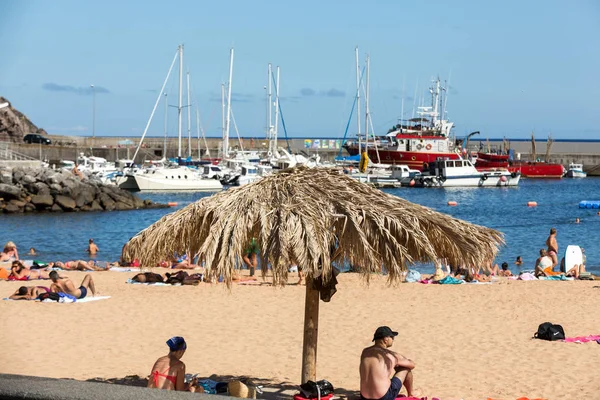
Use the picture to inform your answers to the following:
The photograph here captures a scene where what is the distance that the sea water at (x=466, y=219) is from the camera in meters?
28.5

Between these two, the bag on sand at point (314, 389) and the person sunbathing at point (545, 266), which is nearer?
the bag on sand at point (314, 389)

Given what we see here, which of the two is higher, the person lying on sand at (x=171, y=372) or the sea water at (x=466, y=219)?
the person lying on sand at (x=171, y=372)

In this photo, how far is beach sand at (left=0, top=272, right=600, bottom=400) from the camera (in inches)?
371

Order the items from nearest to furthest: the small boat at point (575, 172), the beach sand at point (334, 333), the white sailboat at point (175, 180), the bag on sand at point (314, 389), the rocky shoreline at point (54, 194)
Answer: the bag on sand at point (314, 389) < the beach sand at point (334, 333) < the rocky shoreline at point (54, 194) < the white sailboat at point (175, 180) < the small boat at point (575, 172)

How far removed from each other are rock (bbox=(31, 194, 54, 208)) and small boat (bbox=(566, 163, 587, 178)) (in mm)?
53992

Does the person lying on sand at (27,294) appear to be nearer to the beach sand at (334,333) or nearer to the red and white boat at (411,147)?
the beach sand at (334,333)

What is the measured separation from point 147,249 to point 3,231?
28.6 meters

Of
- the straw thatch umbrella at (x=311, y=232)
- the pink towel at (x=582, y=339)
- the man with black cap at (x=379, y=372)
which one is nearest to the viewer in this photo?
the straw thatch umbrella at (x=311, y=232)

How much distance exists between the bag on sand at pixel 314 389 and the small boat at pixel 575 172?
76.5m

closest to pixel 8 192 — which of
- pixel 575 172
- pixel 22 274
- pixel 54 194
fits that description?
pixel 54 194

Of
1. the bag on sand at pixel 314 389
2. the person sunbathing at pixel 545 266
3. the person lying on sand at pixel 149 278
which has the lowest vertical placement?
the person lying on sand at pixel 149 278

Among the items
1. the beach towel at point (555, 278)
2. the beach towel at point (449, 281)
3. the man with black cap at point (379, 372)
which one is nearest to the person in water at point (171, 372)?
the man with black cap at point (379, 372)

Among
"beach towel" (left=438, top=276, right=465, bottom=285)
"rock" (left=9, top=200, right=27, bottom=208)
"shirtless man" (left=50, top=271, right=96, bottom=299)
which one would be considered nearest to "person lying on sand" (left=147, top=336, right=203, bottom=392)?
"shirtless man" (left=50, top=271, right=96, bottom=299)

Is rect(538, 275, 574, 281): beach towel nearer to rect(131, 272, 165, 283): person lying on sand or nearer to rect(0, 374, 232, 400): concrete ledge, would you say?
rect(131, 272, 165, 283): person lying on sand
